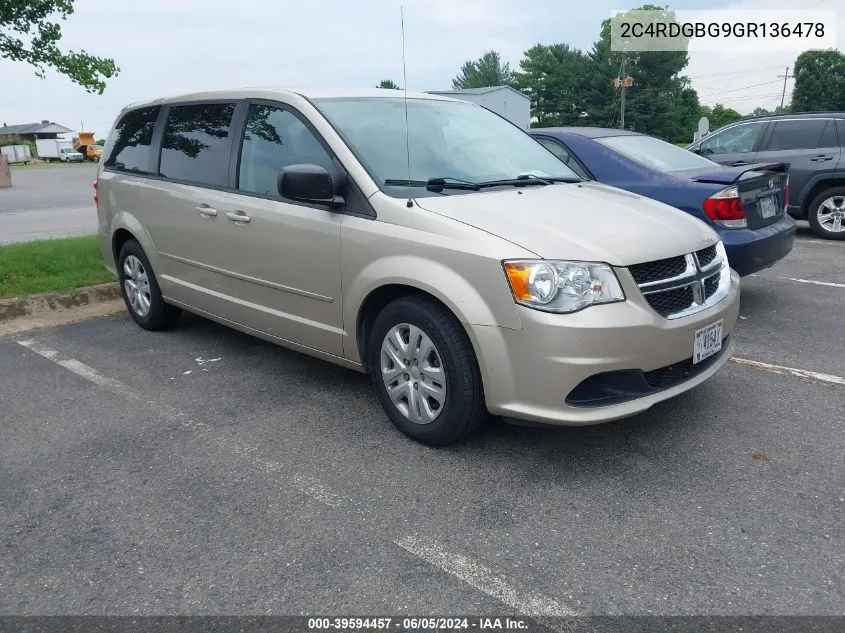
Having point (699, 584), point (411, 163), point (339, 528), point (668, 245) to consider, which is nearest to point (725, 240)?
point (668, 245)

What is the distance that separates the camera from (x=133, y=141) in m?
5.77

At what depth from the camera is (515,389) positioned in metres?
3.22

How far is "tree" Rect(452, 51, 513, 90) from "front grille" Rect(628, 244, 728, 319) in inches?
3956

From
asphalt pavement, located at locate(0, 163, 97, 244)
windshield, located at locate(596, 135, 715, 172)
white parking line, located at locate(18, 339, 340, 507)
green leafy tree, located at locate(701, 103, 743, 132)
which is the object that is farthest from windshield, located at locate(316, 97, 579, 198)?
green leafy tree, located at locate(701, 103, 743, 132)

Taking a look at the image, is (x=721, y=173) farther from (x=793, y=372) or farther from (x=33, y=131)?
(x=33, y=131)

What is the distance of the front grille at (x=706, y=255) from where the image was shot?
3.63 m

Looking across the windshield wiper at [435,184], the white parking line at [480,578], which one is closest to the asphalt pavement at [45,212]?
the windshield wiper at [435,184]

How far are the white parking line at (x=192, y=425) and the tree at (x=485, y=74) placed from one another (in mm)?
99483

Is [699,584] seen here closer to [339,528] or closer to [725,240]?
[339,528]

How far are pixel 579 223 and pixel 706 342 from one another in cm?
Answer: 85

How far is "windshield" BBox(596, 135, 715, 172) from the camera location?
6379 mm

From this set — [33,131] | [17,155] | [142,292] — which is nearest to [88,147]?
[17,155]

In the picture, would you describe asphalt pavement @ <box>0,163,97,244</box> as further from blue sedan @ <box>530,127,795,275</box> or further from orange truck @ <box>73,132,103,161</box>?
orange truck @ <box>73,132,103,161</box>

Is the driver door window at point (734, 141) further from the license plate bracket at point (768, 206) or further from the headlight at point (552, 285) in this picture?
the headlight at point (552, 285)
